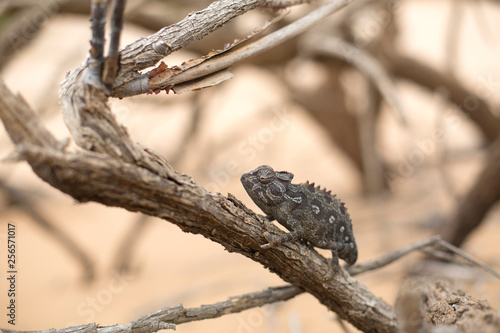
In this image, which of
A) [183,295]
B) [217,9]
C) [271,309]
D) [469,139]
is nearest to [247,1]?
[217,9]

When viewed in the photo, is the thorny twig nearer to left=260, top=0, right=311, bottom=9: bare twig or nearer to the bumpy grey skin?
the bumpy grey skin

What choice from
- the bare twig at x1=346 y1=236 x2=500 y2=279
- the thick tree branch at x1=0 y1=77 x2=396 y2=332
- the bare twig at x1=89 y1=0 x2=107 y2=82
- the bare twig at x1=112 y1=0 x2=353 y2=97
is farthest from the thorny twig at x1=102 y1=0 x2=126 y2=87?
the bare twig at x1=346 y1=236 x2=500 y2=279

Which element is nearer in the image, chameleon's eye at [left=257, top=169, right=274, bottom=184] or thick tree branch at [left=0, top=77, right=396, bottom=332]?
thick tree branch at [left=0, top=77, right=396, bottom=332]

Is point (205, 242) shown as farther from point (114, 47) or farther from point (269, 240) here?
point (114, 47)

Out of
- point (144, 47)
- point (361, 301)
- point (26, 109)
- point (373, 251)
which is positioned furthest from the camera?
point (373, 251)

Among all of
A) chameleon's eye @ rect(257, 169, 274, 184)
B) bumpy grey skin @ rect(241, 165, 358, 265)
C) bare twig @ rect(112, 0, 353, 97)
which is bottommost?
bumpy grey skin @ rect(241, 165, 358, 265)

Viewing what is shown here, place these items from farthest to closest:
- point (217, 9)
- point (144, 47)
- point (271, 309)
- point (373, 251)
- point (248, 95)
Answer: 1. point (248, 95)
2. point (373, 251)
3. point (271, 309)
4. point (217, 9)
5. point (144, 47)

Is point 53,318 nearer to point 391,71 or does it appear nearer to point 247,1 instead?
point 247,1

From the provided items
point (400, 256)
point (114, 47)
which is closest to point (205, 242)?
point (400, 256)
